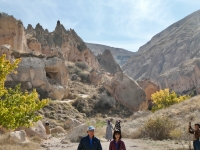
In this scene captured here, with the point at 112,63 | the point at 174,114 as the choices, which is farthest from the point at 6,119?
the point at 112,63

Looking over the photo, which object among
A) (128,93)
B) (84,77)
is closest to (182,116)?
(128,93)

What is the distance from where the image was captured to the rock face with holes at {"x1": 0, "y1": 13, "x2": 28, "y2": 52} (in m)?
38.7

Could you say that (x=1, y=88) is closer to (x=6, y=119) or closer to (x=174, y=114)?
(x=6, y=119)

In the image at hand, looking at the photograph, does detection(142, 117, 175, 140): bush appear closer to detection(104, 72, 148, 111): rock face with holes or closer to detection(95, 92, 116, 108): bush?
detection(95, 92, 116, 108): bush

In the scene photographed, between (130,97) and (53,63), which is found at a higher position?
(53,63)

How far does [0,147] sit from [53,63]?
2318cm

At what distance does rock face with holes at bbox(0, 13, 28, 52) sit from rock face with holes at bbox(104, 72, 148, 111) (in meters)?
14.2

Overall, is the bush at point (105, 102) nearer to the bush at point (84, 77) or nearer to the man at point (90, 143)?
the bush at point (84, 77)

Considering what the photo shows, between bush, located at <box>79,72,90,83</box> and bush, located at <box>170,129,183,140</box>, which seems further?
bush, located at <box>79,72,90,83</box>

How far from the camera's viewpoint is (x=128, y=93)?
1437 inches

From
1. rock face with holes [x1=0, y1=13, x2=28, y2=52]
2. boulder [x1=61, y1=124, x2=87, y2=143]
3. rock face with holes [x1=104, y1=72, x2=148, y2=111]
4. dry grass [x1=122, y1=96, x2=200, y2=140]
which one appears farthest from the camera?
rock face with holes [x1=0, y1=13, x2=28, y2=52]

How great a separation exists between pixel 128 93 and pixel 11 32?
1878 centimetres

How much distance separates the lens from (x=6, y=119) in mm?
7848

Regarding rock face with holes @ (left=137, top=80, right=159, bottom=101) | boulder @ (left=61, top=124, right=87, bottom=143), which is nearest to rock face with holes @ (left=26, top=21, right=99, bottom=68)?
rock face with holes @ (left=137, top=80, right=159, bottom=101)
